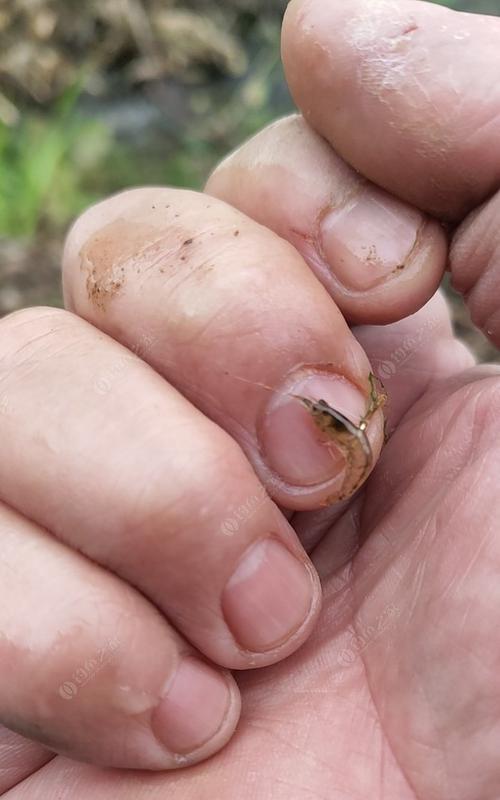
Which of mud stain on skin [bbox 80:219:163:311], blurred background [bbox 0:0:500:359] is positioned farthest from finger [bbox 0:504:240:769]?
blurred background [bbox 0:0:500:359]

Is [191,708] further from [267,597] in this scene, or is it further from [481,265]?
[481,265]

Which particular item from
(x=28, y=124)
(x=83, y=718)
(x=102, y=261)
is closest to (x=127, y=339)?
(x=102, y=261)

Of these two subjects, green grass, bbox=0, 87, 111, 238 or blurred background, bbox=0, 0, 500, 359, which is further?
blurred background, bbox=0, 0, 500, 359

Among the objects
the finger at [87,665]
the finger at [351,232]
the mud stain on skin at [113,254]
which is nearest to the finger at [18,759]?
the finger at [87,665]

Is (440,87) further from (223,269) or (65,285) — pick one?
(65,285)

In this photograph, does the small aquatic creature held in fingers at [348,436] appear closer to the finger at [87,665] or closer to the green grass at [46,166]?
the finger at [87,665]

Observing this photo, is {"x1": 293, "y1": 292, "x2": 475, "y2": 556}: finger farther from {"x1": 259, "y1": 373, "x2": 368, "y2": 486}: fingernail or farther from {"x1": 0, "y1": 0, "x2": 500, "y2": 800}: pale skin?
{"x1": 259, "y1": 373, "x2": 368, "y2": 486}: fingernail

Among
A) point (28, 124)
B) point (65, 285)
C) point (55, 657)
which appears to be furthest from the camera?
point (28, 124)
